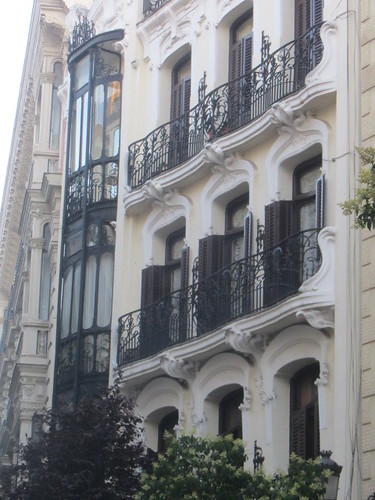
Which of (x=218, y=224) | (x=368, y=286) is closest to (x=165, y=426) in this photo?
(x=218, y=224)

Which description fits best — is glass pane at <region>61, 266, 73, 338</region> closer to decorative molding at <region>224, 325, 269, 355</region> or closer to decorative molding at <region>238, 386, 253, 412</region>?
decorative molding at <region>238, 386, 253, 412</region>

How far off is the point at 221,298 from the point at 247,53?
4684 mm

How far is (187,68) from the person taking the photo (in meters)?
26.6

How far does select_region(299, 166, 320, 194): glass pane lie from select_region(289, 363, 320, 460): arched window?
285 centimetres

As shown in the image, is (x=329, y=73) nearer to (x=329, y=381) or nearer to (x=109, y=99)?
(x=329, y=381)

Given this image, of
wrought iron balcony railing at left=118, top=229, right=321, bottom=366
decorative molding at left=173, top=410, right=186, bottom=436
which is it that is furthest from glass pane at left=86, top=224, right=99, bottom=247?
decorative molding at left=173, top=410, right=186, bottom=436

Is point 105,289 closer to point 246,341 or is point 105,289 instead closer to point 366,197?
point 246,341

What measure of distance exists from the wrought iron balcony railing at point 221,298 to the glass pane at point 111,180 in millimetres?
2856

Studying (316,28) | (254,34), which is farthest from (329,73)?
(254,34)

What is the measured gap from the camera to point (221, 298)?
22.3 metres

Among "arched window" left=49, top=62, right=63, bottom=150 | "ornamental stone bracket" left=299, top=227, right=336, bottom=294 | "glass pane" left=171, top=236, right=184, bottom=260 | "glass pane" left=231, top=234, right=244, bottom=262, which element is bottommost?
"ornamental stone bracket" left=299, top=227, right=336, bottom=294

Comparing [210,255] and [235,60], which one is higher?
[235,60]

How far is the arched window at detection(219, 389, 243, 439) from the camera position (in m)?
22.6

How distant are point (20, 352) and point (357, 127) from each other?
15.9 metres
